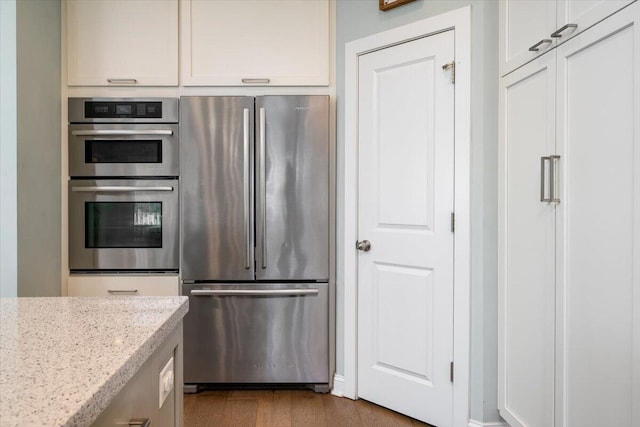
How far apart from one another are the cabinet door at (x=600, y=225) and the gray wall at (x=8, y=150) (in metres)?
2.48

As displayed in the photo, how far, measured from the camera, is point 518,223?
5.58 ft

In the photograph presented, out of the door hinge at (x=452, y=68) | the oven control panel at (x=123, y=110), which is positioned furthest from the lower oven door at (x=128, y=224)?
the door hinge at (x=452, y=68)

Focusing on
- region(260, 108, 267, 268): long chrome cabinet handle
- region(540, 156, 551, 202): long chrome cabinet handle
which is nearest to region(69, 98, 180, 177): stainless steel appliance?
region(260, 108, 267, 268): long chrome cabinet handle

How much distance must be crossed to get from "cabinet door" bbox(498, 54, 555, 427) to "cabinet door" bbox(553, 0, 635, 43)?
0.11 metres

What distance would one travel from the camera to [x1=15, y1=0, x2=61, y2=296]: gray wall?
2127 millimetres

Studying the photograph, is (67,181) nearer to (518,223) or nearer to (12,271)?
(12,271)

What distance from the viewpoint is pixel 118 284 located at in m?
2.46

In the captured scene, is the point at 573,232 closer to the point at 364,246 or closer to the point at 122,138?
the point at 364,246

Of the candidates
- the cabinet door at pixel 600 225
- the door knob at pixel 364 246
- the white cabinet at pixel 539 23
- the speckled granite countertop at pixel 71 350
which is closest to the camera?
the speckled granite countertop at pixel 71 350

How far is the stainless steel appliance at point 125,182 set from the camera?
8.02 ft

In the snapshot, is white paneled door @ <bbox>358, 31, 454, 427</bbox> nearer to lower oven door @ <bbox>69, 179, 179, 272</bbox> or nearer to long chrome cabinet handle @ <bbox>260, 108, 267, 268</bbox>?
long chrome cabinet handle @ <bbox>260, 108, 267, 268</bbox>

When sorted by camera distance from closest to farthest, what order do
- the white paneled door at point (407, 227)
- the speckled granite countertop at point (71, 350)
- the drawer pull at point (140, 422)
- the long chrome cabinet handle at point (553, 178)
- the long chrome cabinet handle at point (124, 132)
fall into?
the speckled granite countertop at point (71, 350), the drawer pull at point (140, 422), the long chrome cabinet handle at point (553, 178), the white paneled door at point (407, 227), the long chrome cabinet handle at point (124, 132)

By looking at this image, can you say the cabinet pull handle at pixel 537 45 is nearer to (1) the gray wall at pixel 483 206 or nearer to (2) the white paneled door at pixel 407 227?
(1) the gray wall at pixel 483 206

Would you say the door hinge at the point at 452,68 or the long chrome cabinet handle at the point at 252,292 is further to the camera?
the long chrome cabinet handle at the point at 252,292
